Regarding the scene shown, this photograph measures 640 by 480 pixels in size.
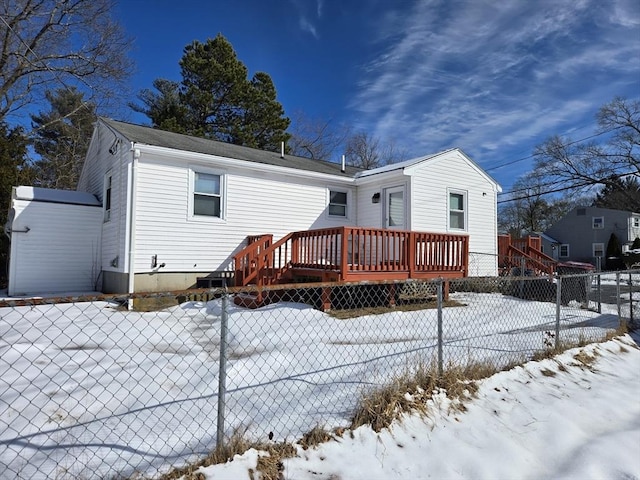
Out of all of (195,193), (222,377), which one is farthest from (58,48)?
(222,377)

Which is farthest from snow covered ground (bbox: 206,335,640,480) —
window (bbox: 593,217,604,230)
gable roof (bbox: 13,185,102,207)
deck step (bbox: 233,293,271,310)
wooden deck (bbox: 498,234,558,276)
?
window (bbox: 593,217,604,230)

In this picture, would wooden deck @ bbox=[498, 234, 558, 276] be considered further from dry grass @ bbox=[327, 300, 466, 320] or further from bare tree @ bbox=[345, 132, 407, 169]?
bare tree @ bbox=[345, 132, 407, 169]

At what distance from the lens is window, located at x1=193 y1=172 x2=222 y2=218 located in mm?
9352

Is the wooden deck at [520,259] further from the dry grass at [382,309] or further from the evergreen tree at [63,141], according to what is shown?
the evergreen tree at [63,141]

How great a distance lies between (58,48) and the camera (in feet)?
55.4

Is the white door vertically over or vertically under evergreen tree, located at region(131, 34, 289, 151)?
under

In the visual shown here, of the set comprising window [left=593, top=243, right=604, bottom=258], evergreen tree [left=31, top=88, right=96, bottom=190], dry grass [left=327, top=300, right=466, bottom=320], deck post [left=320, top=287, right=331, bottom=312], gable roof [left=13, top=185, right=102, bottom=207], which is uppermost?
evergreen tree [left=31, top=88, right=96, bottom=190]

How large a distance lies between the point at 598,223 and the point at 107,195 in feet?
122

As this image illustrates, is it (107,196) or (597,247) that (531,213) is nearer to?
(597,247)

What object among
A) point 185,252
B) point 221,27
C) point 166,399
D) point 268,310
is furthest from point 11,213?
point 221,27

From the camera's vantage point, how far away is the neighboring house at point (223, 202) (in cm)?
865

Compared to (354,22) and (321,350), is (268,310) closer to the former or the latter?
(321,350)

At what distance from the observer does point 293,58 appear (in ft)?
60.7

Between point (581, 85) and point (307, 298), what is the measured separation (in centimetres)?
1400
